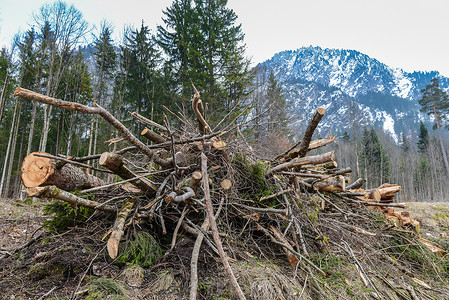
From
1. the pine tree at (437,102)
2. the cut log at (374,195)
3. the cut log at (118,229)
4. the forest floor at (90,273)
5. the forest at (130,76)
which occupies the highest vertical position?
the pine tree at (437,102)

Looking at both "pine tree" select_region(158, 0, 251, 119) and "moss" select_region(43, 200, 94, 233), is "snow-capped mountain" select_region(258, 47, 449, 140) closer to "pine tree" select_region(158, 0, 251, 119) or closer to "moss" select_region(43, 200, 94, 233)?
"pine tree" select_region(158, 0, 251, 119)

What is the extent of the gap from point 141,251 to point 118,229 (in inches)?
15.2

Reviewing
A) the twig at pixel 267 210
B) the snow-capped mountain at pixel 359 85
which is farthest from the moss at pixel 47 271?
the snow-capped mountain at pixel 359 85

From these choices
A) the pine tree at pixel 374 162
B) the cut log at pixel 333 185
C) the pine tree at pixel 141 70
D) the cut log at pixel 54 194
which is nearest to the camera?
the cut log at pixel 54 194

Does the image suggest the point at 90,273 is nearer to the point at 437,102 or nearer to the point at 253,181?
the point at 253,181

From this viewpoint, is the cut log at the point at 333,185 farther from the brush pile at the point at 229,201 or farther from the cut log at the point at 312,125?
the cut log at the point at 312,125

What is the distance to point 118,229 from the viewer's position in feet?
7.81

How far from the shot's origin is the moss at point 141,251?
2.47 metres

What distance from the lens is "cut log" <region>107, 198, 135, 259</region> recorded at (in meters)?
2.23

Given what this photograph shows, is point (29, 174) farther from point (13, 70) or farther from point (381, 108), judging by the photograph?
point (381, 108)

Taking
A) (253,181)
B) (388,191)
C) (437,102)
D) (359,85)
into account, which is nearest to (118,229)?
(253,181)

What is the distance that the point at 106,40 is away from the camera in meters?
14.9

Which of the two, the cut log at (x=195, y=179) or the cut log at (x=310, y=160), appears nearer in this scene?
the cut log at (x=195, y=179)

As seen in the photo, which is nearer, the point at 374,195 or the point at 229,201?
the point at 229,201
